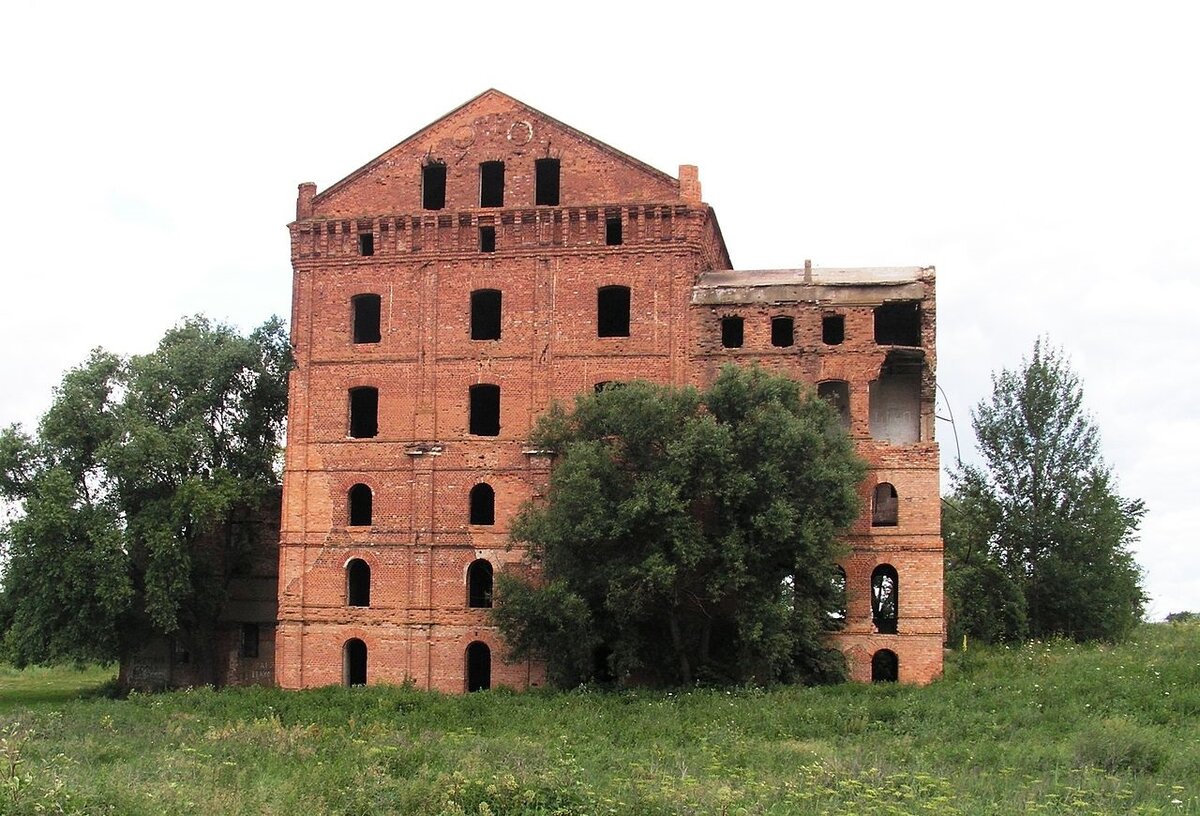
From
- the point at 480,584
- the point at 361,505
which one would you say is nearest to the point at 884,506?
Result: the point at 480,584

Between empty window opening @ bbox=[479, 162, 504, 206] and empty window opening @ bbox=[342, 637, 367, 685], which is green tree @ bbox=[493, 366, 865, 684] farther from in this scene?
empty window opening @ bbox=[479, 162, 504, 206]

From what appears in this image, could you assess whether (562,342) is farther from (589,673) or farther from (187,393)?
(187,393)

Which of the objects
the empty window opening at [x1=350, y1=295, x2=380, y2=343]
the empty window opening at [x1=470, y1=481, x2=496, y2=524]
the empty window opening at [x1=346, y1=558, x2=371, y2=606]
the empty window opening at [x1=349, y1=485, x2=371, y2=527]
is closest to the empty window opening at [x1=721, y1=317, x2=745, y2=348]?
the empty window opening at [x1=470, y1=481, x2=496, y2=524]

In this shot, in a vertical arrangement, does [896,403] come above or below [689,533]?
above

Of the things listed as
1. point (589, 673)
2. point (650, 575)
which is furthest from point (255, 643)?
point (650, 575)

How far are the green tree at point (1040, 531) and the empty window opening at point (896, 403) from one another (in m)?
4.71

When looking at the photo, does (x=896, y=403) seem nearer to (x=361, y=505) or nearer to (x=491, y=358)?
(x=491, y=358)

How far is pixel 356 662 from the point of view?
30.2 metres

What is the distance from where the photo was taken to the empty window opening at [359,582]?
29719 mm

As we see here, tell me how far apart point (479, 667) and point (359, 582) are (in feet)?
12.0

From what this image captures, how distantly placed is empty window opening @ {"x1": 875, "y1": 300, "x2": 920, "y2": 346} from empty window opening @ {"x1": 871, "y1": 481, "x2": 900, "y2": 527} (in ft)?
12.2

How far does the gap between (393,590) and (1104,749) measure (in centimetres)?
1666

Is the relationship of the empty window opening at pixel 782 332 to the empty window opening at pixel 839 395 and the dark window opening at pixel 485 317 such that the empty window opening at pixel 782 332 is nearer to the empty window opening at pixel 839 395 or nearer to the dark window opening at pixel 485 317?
the empty window opening at pixel 839 395

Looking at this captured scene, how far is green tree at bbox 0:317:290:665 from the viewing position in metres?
29.0
